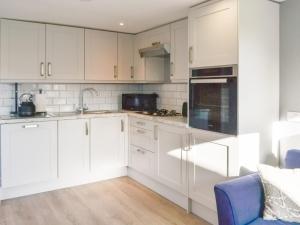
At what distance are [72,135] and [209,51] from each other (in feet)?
6.77

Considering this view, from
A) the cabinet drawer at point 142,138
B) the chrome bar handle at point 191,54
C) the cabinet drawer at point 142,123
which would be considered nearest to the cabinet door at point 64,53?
the cabinet drawer at point 142,123

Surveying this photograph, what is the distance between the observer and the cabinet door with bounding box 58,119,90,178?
11.6 ft

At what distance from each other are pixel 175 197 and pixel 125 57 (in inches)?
87.8

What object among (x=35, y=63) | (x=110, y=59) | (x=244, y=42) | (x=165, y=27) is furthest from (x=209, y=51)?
(x=35, y=63)

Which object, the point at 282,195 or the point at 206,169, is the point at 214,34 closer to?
the point at 206,169

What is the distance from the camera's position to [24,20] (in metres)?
3.46

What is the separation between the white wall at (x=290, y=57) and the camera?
8.34 feet

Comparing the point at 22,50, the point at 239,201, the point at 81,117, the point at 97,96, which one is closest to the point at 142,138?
the point at 81,117

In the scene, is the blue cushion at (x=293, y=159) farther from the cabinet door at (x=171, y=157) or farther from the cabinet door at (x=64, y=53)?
the cabinet door at (x=64, y=53)

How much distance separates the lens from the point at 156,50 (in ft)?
12.1

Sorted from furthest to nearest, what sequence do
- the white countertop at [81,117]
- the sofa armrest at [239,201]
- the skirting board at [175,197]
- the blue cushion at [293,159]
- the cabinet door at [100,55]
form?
the cabinet door at [100,55]
the white countertop at [81,117]
the skirting board at [175,197]
the blue cushion at [293,159]
the sofa armrest at [239,201]

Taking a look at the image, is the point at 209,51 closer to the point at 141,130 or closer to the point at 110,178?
the point at 141,130

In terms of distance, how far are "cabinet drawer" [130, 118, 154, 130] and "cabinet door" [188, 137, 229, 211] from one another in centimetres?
79

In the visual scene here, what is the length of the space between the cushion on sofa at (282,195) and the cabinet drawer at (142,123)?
179cm
